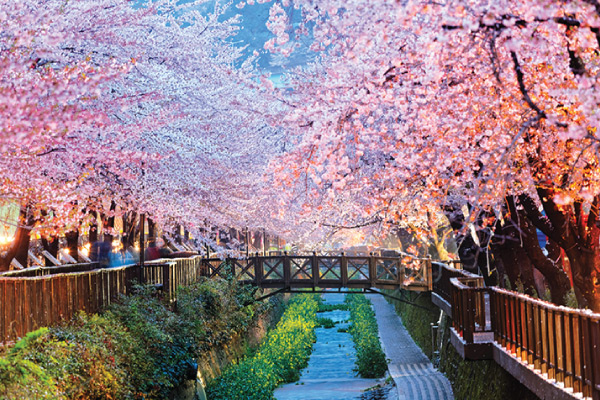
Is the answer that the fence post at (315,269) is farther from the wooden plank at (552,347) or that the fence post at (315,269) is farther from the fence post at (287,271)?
the wooden plank at (552,347)

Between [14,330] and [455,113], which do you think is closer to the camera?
[455,113]

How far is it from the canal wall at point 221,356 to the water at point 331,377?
2.22m

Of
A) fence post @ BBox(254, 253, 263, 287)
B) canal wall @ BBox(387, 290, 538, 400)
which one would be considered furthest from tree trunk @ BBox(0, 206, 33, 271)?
fence post @ BBox(254, 253, 263, 287)

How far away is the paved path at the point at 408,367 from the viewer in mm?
19562

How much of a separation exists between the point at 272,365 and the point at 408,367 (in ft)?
15.8

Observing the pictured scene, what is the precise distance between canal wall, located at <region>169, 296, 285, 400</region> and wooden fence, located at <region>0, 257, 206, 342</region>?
2.37 metres

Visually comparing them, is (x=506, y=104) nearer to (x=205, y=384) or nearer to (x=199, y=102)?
(x=199, y=102)

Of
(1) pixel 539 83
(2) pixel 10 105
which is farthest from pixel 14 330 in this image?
(1) pixel 539 83

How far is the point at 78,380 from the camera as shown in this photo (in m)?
11.6

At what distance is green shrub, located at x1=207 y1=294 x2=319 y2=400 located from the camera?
20906 millimetres

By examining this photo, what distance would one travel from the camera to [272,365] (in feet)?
84.7

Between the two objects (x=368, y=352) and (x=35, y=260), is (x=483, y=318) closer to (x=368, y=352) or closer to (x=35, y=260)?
(x=368, y=352)

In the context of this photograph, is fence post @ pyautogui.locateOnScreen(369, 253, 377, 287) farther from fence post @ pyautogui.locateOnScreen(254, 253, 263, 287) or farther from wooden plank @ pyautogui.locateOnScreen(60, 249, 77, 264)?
wooden plank @ pyautogui.locateOnScreen(60, 249, 77, 264)

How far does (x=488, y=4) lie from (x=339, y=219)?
20.3 metres
